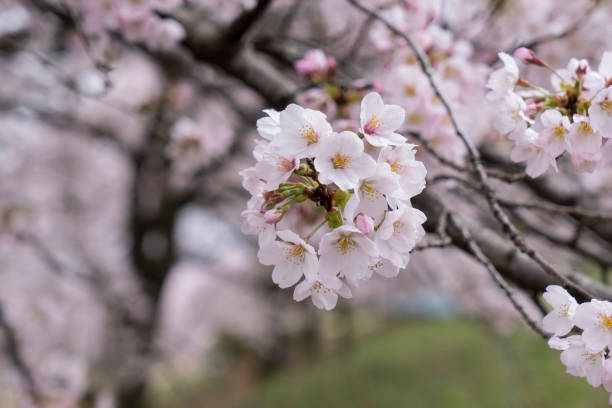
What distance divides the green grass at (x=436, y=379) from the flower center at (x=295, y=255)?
4058 mm

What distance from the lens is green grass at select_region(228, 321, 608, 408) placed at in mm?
5637

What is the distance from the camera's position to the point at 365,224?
0.65m

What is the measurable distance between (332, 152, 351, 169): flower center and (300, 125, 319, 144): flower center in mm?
47

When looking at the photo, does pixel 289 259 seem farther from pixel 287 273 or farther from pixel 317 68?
pixel 317 68

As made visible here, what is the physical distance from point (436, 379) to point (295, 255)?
825cm

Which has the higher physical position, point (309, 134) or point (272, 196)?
point (309, 134)

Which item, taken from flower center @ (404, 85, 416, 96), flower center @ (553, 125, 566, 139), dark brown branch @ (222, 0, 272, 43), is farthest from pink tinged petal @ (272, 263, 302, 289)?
dark brown branch @ (222, 0, 272, 43)

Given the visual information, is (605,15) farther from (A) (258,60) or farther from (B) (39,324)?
(B) (39,324)

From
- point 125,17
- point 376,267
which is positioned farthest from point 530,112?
point 125,17

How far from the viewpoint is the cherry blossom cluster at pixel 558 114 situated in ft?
2.46

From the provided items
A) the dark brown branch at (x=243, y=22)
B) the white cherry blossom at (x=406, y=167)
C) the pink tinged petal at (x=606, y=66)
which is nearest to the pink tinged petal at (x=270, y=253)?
the white cherry blossom at (x=406, y=167)

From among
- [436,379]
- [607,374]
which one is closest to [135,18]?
[607,374]

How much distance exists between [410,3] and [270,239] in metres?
1.12

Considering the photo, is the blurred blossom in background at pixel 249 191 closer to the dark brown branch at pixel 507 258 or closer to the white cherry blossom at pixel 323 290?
the dark brown branch at pixel 507 258
